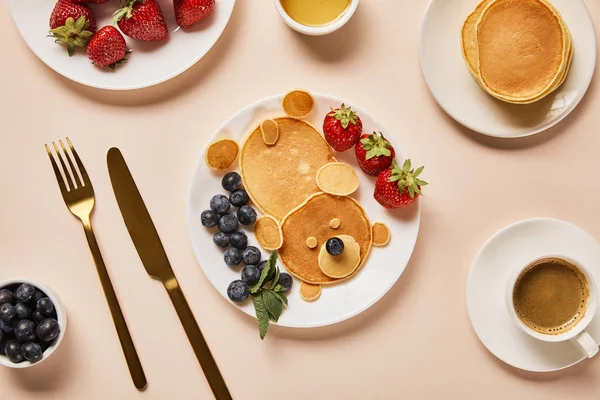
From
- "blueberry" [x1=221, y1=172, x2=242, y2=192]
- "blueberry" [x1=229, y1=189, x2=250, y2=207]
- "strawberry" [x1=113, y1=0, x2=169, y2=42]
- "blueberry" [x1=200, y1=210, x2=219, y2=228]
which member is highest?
"strawberry" [x1=113, y1=0, x2=169, y2=42]

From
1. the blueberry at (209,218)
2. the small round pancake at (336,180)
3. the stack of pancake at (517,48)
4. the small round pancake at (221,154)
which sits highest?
the stack of pancake at (517,48)

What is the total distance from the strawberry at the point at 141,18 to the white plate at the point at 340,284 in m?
0.29

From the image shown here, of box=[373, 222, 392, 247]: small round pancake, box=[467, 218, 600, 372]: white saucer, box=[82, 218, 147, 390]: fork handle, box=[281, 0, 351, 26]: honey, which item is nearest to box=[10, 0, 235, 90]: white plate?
box=[281, 0, 351, 26]: honey

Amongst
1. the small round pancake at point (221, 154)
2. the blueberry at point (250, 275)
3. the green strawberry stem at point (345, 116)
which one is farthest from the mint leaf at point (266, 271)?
the green strawberry stem at point (345, 116)

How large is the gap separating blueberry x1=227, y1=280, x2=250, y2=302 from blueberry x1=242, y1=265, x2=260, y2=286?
1 cm

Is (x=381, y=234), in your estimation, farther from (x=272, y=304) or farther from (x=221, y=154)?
(x=221, y=154)

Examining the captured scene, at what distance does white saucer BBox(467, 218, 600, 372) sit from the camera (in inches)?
58.4

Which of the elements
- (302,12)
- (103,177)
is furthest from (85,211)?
(302,12)

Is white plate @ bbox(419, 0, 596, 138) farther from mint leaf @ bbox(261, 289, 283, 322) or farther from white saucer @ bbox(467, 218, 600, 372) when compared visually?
mint leaf @ bbox(261, 289, 283, 322)

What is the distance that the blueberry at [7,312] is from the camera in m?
1.44

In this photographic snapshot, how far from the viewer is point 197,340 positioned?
5.12 ft

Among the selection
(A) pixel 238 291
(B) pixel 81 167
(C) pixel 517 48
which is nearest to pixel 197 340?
(A) pixel 238 291

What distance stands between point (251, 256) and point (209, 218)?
0.47 feet

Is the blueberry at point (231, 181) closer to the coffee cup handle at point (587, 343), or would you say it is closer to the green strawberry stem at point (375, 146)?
the green strawberry stem at point (375, 146)
